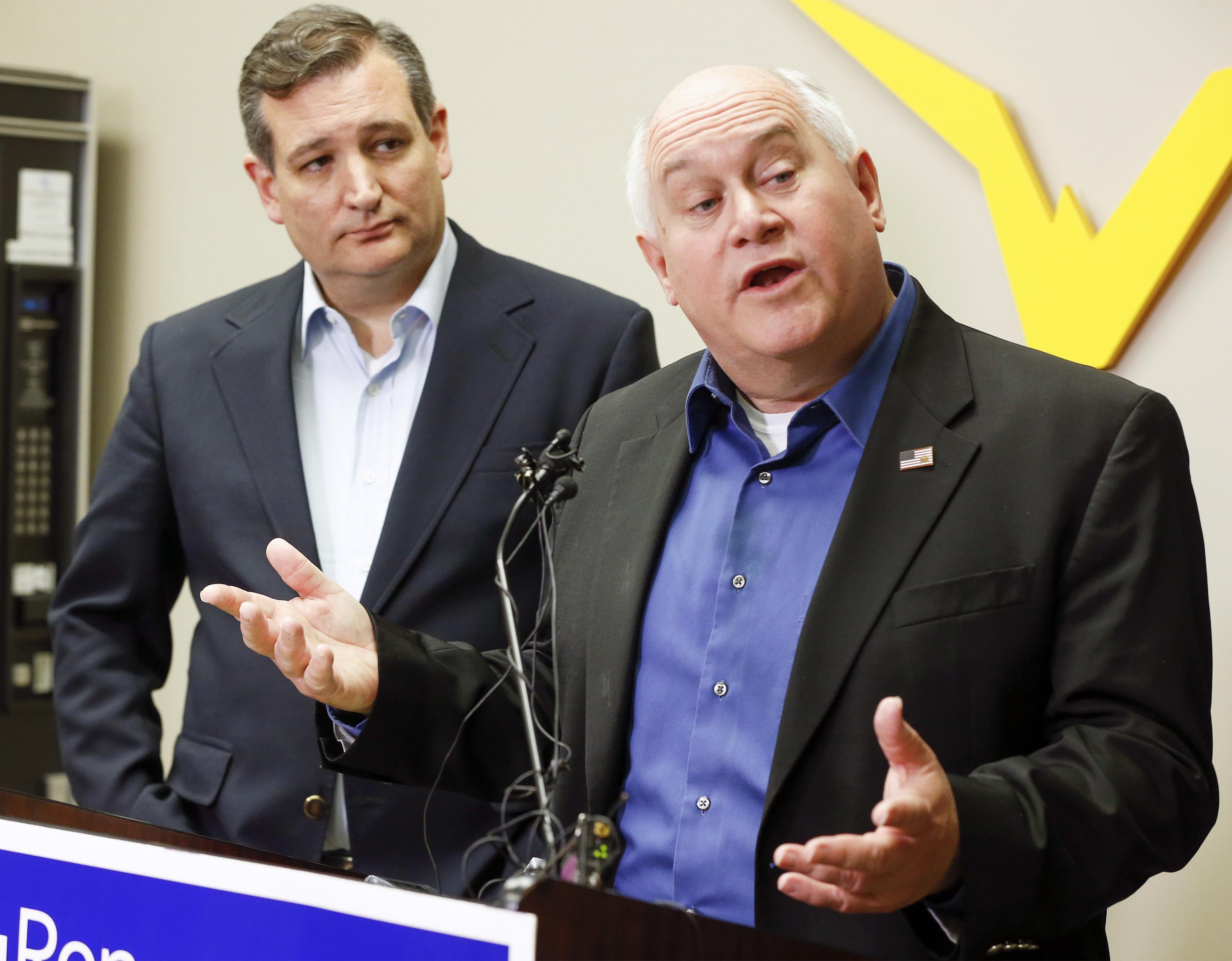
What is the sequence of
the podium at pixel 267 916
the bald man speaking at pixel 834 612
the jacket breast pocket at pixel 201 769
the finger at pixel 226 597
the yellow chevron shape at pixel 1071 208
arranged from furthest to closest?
the jacket breast pocket at pixel 201 769 < the yellow chevron shape at pixel 1071 208 < the finger at pixel 226 597 < the bald man speaking at pixel 834 612 < the podium at pixel 267 916

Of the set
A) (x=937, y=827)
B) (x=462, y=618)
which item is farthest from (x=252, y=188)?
(x=937, y=827)

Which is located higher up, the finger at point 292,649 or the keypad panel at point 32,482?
the finger at point 292,649

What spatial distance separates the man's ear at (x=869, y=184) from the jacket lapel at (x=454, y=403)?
2.33 feet

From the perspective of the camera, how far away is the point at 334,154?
2.14 metres

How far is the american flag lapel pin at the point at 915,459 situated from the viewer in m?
1.44

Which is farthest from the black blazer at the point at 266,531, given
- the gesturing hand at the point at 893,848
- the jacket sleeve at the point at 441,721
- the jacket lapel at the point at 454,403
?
the gesturing hand at the point at 893,848

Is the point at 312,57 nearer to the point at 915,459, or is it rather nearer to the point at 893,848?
the point at 915,459

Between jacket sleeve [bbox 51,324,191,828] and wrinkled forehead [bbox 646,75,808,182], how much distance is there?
1.16 metres

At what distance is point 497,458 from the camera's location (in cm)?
211

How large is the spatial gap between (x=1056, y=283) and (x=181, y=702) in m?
2.96

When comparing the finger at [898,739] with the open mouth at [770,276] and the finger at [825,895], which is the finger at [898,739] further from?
the open mouth at [770,276]

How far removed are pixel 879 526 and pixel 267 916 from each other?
→ 0.76 m

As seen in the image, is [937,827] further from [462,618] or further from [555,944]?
[462,618]

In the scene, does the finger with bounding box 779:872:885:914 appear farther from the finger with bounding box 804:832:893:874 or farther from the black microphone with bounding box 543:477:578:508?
the black microphone with bounding box 543:477:578:508
